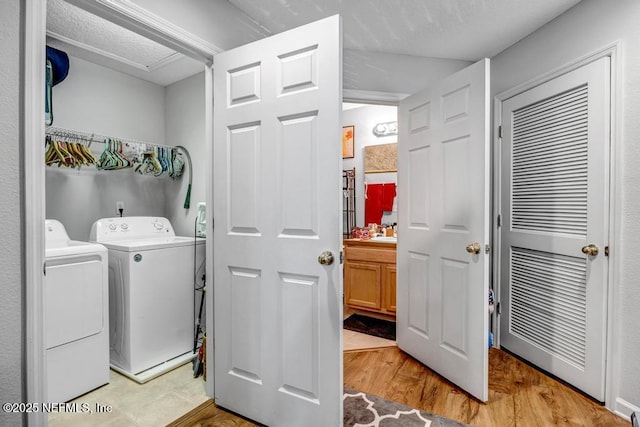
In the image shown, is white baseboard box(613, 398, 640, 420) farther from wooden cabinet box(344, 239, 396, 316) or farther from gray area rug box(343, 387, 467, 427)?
wooden cabinet box(344, 239, 396, 316)

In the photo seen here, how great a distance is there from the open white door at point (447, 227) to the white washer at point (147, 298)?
175 cm

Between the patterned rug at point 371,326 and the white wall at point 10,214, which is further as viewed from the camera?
the patterned rug at point 371,326

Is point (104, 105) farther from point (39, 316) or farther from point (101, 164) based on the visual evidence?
point (39, 316)

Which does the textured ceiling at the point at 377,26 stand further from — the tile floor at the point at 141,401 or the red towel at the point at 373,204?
the tile floor at the point at 141,401

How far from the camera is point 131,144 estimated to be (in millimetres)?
2611

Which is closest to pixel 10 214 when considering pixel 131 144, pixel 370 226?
pixel 131 144

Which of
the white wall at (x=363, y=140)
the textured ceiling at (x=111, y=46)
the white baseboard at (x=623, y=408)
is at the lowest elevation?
the white baseboard at (x=623, y=408)

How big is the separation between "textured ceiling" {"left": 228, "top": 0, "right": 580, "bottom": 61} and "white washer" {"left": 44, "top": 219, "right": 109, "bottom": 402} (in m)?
1.85

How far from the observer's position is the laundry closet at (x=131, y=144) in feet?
7.59

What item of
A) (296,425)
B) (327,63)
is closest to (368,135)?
(327,63)

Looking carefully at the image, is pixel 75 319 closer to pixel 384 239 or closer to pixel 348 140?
pixel 384 239

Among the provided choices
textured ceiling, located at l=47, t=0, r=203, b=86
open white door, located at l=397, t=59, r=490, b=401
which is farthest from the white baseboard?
textured ceiling, located at l=47, t=0, r=203, b=86

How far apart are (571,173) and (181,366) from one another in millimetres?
3033

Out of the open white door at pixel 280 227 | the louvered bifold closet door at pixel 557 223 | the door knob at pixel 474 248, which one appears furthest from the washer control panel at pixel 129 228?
the louvered bifold closet door at pixel 557 223
